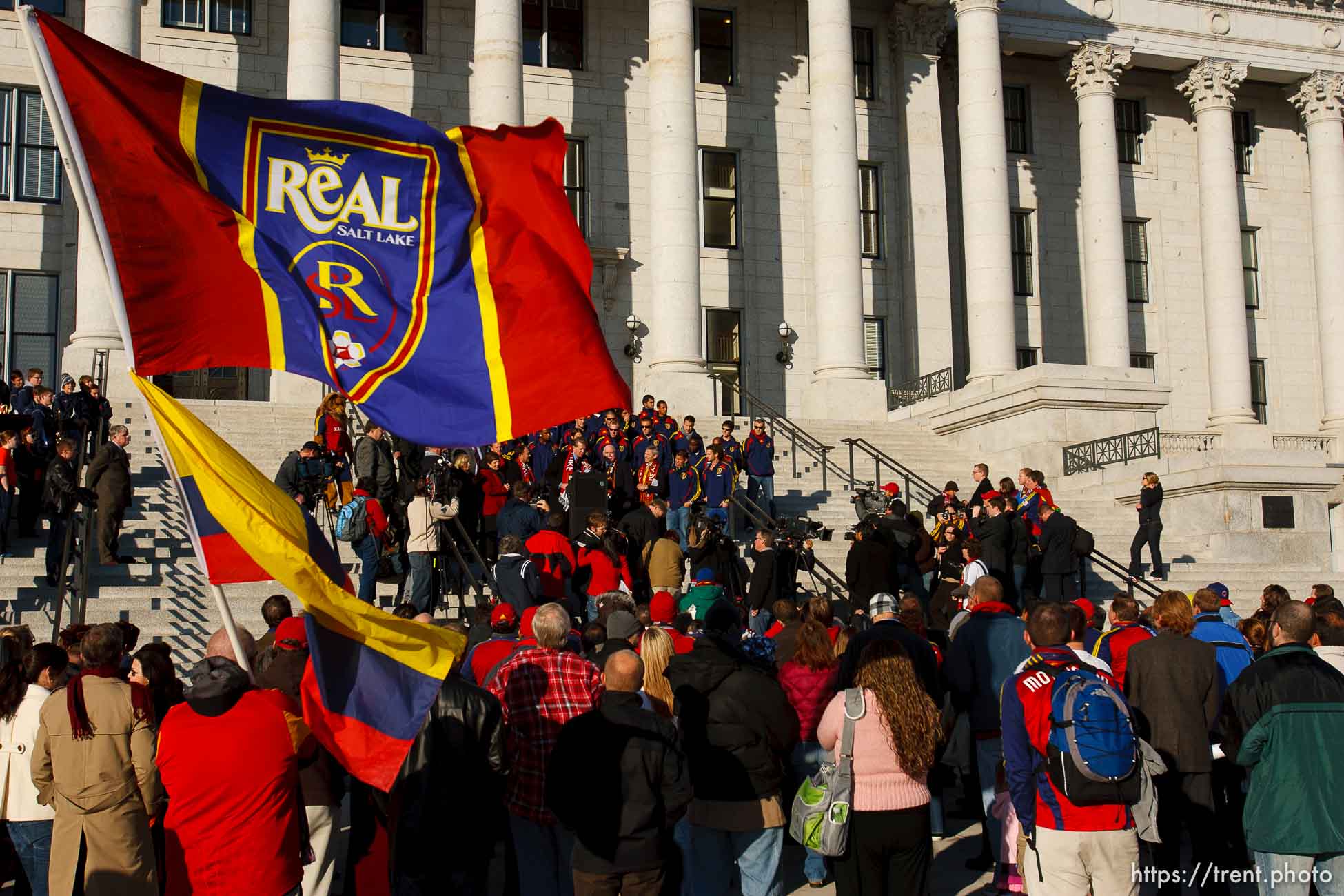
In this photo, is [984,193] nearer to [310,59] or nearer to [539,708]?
[310,59]

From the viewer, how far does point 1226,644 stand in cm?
961

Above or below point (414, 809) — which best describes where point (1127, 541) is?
above

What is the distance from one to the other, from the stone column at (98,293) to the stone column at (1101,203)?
21737mm

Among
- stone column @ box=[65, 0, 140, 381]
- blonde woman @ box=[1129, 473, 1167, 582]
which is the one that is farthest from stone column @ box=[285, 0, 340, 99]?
blonde woman @ box=[1129, 473, 1167, 582]

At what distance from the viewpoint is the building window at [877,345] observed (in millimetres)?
35500

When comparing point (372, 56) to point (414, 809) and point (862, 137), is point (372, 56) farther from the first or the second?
point (414, 809)

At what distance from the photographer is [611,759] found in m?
7.01

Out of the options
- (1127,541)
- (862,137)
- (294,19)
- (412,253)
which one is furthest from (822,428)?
(412,253)

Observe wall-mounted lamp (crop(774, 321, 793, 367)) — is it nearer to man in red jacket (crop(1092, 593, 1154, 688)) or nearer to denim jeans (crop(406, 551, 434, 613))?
denim jeans (crop(406, 551, 434, 613))

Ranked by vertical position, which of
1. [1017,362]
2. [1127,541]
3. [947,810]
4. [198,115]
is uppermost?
[1017,362]

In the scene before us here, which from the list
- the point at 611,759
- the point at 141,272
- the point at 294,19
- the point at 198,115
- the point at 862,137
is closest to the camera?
the point at 611,759

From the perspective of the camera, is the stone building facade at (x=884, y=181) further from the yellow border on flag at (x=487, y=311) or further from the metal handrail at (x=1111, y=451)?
the yellow border on flag at (x=487, y=311)

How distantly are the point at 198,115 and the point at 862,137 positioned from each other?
94.0ft

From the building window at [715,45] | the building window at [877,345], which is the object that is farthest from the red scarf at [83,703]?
the building window at [715,45]
